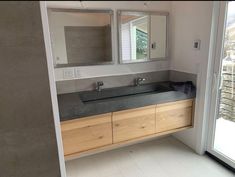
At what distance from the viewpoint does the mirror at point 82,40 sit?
4.82 ft

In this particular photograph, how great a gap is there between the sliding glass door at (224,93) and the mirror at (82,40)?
0.93 meters

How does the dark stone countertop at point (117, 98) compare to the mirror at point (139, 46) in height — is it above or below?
below

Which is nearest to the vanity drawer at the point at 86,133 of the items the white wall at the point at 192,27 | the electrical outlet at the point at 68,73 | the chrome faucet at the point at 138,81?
the electrical outlet at the point at 68,73

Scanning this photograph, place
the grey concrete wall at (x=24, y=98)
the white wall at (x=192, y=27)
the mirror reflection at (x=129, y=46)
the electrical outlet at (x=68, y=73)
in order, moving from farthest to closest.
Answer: the electrical outlet at (x=68, y=73)
the mirror reflection at (x=129, y=46)
the grey concrete wall at (x=24, y=98)
the white wall at (x=192, y=27)

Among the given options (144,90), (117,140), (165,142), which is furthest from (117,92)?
(165,142)

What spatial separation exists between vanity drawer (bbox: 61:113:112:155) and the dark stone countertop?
70 millimetres

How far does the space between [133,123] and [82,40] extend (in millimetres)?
979

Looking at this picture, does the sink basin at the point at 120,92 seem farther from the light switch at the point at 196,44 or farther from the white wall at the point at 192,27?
the light switch at the point at 196,44

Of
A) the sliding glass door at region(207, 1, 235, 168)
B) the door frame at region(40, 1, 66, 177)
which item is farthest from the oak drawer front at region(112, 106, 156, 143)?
the door frame at region(40, 1, 66, 177)

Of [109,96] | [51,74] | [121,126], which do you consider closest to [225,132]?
[121,126]

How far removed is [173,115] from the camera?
190 cm

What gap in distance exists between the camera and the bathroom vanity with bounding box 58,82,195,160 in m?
1.48

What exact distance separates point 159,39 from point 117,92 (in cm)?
73

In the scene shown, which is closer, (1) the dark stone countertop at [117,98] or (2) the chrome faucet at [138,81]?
(1) the dark stone countertop at [117,98]
